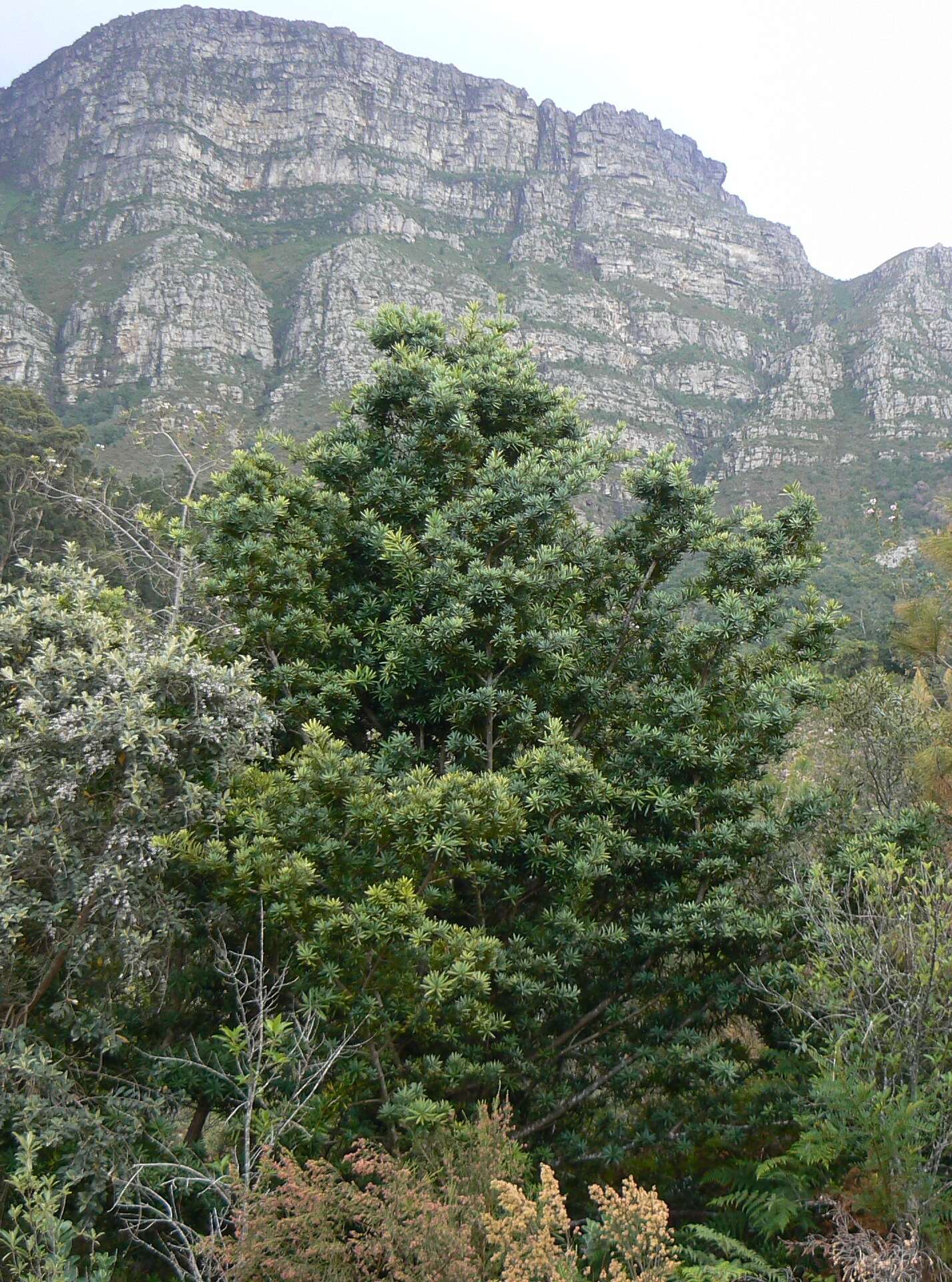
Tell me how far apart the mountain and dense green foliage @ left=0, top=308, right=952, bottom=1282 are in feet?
148

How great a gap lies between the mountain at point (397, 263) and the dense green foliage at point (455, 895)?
45139 mm

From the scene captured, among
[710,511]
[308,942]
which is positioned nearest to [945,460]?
[710,511]

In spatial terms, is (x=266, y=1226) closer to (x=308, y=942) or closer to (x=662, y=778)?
(x=308, y=942)

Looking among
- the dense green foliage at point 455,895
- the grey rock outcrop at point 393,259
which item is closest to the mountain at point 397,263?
the grey rock outcrop at point 393,259

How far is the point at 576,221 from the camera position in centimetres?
11756

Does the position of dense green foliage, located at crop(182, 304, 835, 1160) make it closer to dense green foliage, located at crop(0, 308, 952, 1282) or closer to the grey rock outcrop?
dense green foliage, located at crop(0, 308, 952, 1282)

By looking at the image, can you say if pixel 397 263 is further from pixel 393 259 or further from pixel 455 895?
pixel 455 895

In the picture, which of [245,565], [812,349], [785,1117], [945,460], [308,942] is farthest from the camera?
[812,349]

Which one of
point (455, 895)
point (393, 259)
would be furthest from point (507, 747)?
point (393, 259)

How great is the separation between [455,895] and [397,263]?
284ft

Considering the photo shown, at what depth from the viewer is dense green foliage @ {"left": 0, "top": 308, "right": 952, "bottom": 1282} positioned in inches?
179

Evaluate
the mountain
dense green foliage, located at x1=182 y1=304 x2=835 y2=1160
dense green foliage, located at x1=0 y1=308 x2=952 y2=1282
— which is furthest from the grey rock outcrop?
dense green foliage, located at x1=0 y1=308 x2=952 y2=1282

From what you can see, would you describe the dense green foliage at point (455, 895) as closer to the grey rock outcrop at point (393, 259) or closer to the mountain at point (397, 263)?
the mountain at point (397, 263)

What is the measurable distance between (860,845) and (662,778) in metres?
1.58
